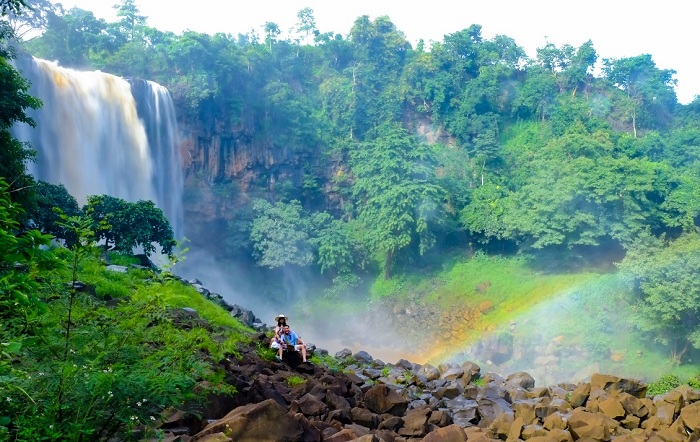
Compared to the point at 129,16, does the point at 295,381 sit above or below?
below

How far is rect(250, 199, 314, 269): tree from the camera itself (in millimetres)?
34750

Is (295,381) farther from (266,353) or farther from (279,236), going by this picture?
(279,236)

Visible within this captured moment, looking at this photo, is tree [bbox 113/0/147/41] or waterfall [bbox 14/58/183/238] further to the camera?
tree [bbox 113/0/147/41]

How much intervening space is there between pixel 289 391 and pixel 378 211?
87.2 feet

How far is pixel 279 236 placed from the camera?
35.0 metres

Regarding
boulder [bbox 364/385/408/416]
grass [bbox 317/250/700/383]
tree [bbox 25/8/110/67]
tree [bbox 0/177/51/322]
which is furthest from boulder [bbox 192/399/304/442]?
tree [bbox 25/8/110/67]

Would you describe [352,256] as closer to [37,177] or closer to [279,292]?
[279,292]

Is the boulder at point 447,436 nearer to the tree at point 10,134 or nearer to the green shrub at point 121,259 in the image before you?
the tree at point 10,134

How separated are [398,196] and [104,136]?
16.5 m

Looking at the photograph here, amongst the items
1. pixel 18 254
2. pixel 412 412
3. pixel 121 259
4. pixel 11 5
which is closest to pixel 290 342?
pixel 412 412

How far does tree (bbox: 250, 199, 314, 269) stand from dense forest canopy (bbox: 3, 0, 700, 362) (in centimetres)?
10

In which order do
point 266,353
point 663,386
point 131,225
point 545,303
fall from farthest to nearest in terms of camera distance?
point 545,303, point 131,225, point 663,386, point 266,353

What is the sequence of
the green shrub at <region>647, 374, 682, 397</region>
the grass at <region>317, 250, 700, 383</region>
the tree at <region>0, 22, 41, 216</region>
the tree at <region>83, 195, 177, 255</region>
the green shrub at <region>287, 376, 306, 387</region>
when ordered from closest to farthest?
1. the green shrub at <region>287, 376, 306, 387</region>
2. the tree at <region>0, 22, 41, 216</region>
3. the green shrub at <region>647, 374, 682, 397</region>
4. the tree at <region>83, 195, 177, 255</region>
5. the grass at <region>317, 250, 700, 383</region>

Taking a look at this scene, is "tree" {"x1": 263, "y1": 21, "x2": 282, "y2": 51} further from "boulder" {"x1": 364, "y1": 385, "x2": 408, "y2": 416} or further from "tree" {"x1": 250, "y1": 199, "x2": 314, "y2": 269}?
"boulder" {"x1": 364, "y1": 385, "x2": 408, "y2": 416}
